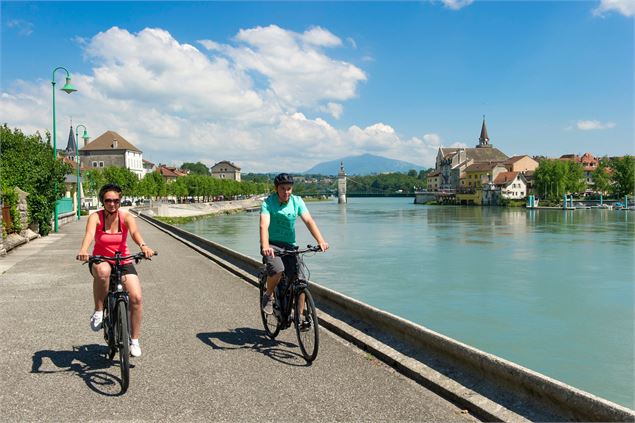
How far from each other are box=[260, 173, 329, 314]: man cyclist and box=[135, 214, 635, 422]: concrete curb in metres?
1.27

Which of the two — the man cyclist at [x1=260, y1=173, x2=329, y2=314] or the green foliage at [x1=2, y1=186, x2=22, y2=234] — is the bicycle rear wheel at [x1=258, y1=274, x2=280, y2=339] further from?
the green foliage at [x1=2, y1=186, x2=22, y2=234]

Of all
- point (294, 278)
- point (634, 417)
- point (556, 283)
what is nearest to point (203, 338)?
point (294, 278)

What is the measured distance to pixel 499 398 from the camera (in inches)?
189

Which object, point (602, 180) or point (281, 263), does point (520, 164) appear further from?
point (281, 263)

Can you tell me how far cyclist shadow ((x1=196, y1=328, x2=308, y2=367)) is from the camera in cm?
613

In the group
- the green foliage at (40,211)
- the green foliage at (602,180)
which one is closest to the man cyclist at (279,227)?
the green foliage at (40,211)

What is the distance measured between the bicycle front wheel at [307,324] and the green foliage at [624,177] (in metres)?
131

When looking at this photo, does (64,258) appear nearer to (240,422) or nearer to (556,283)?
(240,422)

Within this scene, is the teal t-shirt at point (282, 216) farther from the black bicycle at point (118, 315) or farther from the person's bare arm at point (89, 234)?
the person's bare arm at point (89, 234)

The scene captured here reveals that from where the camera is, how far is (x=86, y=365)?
5832 millimetres

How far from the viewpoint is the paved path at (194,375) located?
4.59 meters

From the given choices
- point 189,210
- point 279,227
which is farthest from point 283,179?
point 189,210

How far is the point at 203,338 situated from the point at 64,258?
11.4 metres

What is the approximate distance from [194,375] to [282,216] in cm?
197
